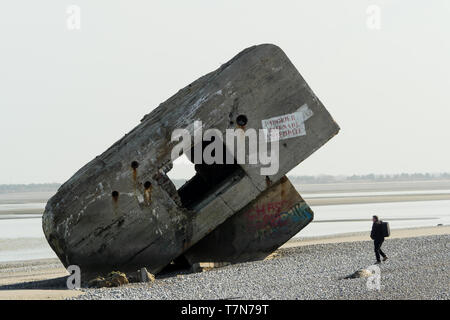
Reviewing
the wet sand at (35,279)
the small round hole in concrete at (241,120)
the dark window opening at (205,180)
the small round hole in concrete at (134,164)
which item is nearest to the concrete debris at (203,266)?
the dark window opening at (205,180)

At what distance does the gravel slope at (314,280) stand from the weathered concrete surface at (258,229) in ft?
1.37

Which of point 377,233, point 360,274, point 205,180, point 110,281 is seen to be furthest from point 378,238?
point 110,281

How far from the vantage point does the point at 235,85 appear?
13.0m

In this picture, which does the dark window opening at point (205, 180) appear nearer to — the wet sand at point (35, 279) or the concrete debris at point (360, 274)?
the wet sand at point (35, 279)

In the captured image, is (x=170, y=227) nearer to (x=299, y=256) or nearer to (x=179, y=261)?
(x=179, y=261)

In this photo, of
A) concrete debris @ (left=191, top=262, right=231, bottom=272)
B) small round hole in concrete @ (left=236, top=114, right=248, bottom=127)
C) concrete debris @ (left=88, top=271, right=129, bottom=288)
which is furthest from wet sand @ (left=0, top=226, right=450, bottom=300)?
small round hole in concrete @ (left=236, top=114, right=248, bottom=127)

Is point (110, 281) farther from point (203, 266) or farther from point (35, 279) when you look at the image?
point (35, 279)

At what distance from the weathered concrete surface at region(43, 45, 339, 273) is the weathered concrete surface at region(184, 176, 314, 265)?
69 cm

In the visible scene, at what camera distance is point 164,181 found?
1287 cm

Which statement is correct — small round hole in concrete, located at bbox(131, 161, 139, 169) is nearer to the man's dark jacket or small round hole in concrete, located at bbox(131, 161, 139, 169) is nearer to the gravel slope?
the gravel slope

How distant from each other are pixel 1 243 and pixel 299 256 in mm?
14271

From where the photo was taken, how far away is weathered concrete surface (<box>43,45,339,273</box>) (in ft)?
41.1

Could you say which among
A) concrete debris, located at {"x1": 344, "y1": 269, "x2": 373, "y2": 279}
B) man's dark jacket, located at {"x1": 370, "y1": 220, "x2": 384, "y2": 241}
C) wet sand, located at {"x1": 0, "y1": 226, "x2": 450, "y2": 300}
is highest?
man's dark jacket, located at {"x1": 370, "y1": 220, "x2": 384, "y2": 241}
